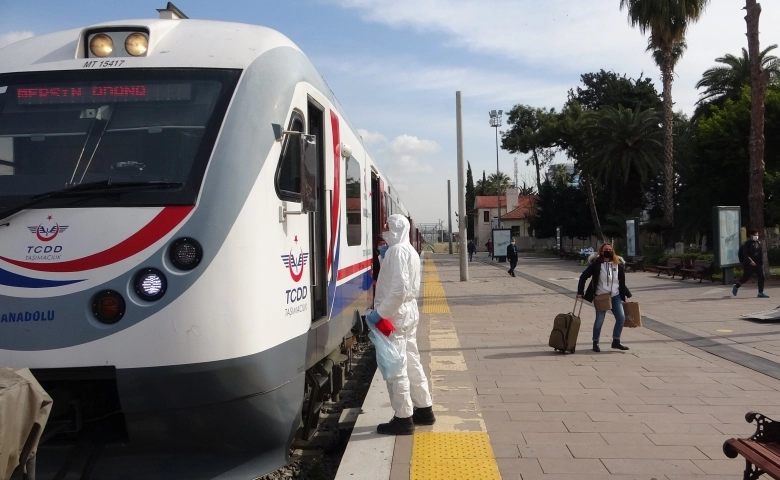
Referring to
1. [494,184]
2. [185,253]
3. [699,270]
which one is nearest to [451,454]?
[185,253]

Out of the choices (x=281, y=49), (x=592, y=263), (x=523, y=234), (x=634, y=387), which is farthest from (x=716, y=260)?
(x=523, y=234)

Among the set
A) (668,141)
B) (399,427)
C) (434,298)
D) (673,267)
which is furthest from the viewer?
(668,141)

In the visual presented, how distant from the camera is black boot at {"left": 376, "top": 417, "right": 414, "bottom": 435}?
19.5 feet

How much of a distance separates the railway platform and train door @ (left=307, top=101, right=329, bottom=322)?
3.77ft

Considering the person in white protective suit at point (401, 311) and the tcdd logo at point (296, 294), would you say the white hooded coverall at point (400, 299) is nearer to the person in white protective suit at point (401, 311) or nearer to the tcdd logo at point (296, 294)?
the person in white protective suit at point (401, 311)

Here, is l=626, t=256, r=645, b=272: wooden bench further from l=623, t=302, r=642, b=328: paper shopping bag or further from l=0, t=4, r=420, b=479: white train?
l=0, t=4, r=420, b=479: white train

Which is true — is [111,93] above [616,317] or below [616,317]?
above

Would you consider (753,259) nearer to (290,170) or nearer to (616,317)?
(616,317)

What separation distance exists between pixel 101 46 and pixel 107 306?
180cm

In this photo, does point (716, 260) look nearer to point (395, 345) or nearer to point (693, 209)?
point (395, 345)

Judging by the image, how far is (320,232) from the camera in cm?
604

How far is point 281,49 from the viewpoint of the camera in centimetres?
524

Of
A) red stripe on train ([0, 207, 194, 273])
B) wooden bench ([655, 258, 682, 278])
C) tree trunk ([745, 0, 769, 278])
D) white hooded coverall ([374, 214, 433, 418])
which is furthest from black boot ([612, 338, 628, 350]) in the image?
wooden bench ([655, 258, 682, 278])

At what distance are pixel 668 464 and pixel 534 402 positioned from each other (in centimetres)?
206
